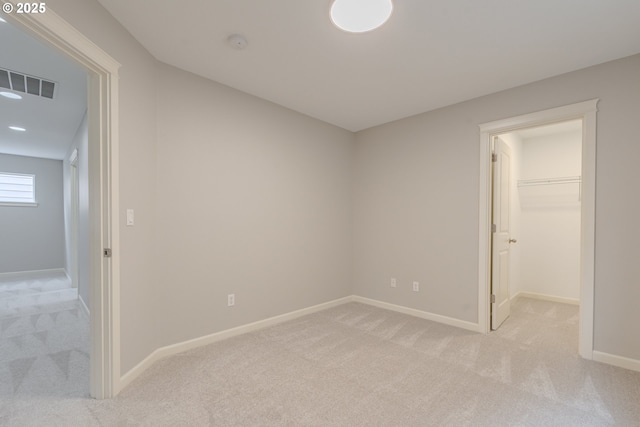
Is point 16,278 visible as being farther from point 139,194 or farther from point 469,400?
point 469,400

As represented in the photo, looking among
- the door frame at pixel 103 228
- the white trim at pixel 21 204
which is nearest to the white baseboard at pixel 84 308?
the door frame at pixel 103 228

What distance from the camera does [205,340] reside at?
104 inches

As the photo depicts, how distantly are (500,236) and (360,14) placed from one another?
8.84 feet

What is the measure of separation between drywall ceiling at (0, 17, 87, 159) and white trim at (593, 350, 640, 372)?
444 centimetres

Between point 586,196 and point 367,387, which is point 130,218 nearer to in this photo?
point 367,387

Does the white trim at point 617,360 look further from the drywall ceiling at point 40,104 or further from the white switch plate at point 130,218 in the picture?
the drywall ceiling at point 40,104

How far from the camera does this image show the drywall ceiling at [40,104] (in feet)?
7.09

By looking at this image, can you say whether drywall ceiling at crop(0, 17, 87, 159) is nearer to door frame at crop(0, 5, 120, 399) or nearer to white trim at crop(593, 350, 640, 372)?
door frame at crop(0, 5, 120, 399)

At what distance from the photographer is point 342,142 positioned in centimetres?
410

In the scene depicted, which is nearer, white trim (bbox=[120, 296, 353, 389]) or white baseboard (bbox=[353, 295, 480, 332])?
white trim (bbox=[120, 296, 353, 389])

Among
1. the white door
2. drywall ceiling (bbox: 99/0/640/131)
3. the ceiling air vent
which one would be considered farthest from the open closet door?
the ceiling air vent

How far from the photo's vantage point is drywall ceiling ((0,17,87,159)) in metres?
2.16

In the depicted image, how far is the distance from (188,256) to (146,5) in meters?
1.83

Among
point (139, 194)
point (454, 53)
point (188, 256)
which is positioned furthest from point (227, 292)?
point (454, 53)
